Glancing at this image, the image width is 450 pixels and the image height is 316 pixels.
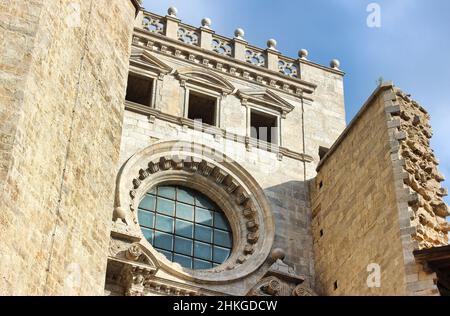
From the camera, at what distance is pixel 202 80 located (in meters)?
20.7

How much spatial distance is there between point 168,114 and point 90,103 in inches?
197

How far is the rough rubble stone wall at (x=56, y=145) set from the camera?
12.2 m

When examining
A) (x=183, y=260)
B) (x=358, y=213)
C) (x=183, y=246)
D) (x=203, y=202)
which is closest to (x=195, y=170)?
(x=203, y=202)

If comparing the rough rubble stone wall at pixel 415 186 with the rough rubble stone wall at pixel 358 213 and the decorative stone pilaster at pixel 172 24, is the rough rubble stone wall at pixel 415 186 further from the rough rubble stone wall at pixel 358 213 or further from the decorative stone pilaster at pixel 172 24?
the decorative stone pilaster at pixel 172 24

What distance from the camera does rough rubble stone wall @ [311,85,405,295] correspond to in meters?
16.2

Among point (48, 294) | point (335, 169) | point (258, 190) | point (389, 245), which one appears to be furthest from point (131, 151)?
point (48, 294)

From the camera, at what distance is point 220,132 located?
1978cm

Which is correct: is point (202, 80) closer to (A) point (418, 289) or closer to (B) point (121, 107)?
(B) point (121, 107)

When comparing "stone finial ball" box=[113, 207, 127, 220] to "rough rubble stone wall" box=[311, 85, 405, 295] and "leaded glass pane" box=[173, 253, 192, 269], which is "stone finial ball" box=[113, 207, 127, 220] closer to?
"leaded glass pane" box=[173, 253, 192, 269]

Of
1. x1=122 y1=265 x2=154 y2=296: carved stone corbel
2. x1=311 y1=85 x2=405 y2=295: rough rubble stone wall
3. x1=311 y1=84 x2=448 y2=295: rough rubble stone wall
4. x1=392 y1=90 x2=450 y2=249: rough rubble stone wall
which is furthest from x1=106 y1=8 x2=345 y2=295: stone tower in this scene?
x1=392 y1=90 x2=450 y2=249: rough rubble stone wall

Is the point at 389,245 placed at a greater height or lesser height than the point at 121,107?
lesser

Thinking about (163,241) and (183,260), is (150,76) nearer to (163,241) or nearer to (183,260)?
(163,241)

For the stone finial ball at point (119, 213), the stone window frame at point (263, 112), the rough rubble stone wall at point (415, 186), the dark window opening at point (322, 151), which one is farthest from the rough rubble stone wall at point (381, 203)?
the stone finial ball at point (119, 213)

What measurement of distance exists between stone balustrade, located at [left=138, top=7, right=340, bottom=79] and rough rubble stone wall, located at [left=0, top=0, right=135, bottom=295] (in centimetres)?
565
